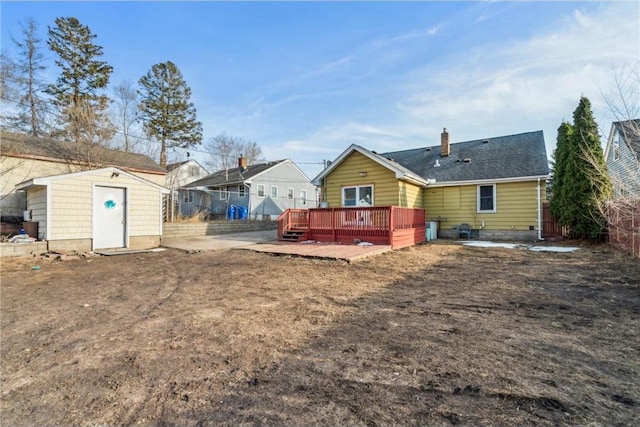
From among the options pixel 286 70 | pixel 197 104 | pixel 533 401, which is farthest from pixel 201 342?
pixel 197 104

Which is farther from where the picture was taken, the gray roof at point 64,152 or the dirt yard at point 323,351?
the gray roof at point 64,152

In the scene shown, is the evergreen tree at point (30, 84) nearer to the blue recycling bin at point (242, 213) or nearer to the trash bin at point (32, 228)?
the trash bin at point (32, 228)

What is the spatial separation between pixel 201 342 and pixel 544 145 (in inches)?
665

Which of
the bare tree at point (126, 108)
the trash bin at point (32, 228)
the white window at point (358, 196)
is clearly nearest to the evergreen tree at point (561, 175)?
the white window at point (358, 196)

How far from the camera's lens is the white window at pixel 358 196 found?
1374cm

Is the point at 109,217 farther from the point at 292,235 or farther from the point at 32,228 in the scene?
the point at 292,235

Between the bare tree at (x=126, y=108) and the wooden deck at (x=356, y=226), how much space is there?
16154 millimetres

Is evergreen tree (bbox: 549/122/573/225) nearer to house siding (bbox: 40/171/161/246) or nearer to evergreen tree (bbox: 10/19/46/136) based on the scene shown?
house siding (bbox: 40/171/161/246)

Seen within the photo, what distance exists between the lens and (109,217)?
426 inches

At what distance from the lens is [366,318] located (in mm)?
3924

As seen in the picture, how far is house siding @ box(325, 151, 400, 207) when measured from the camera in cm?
1296

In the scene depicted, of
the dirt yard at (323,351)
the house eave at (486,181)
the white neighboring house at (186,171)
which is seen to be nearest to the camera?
the dirt yard at (323,351)

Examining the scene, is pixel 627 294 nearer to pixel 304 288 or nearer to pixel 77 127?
pixel 304 288

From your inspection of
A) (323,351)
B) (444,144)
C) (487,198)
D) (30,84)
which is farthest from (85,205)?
(444,144)
